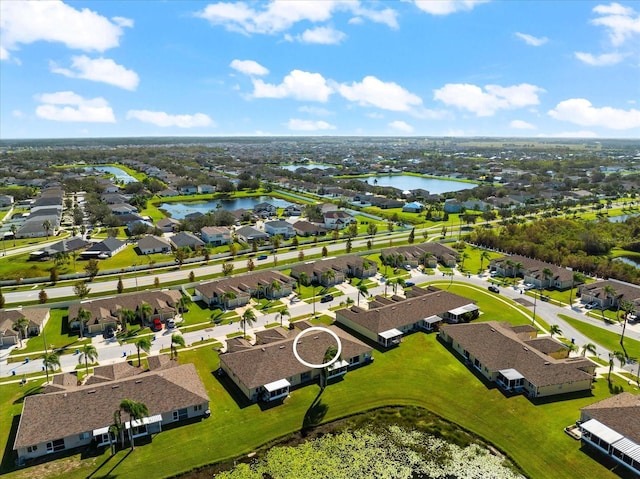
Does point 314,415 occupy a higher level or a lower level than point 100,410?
lower

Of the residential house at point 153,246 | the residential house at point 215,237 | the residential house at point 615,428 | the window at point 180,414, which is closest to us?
the residential house at point 615,428

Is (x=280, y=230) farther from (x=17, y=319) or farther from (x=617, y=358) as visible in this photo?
(x=617, y=358)

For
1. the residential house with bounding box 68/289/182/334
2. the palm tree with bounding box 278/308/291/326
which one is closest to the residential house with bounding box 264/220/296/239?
the residential house with bounding box 68/289/182/334

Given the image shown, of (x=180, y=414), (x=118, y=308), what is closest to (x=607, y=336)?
(x=180, y=414)

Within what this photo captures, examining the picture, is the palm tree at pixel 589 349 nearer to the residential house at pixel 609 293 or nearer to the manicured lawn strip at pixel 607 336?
the manicured lawn strip at pixel 607 336

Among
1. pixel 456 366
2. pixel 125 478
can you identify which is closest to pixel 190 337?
pixel 125 478

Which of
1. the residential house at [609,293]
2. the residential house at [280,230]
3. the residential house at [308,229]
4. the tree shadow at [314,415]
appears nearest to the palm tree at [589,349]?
the residential house at [609,293]
